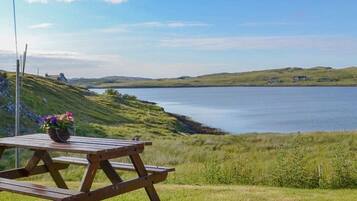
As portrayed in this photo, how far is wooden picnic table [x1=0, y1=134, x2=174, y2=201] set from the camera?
5504 millimetres

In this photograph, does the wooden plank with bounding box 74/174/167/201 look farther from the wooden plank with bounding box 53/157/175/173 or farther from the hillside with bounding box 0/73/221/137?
the hillside with bounding box 0/73/221/137

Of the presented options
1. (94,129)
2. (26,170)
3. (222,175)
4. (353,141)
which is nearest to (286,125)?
(94,129)

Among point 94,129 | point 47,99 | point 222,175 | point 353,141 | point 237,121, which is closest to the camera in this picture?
point 222,175

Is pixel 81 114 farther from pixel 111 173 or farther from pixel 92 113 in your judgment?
pixel 111 173

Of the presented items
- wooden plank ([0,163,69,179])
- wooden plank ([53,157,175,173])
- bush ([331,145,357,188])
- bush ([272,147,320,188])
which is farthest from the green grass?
wooden plank ([53,157,175,173])

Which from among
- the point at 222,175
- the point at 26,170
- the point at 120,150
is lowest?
the point at 222,175

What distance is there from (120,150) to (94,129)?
3582cm

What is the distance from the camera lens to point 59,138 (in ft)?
20.4

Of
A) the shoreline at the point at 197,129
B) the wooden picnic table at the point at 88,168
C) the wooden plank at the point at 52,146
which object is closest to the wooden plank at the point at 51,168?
the wooden picnic table at the point at 88,168

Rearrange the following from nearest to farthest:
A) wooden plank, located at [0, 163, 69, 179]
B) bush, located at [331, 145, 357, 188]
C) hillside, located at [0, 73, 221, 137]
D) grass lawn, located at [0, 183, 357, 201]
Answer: wooden plank, located at [0, 163, 69, 179] < grass lawn, located at [0, 183, 357, 201] < bush, located at [331, 145, 357, 188] < hillside, located at [0, 73, 221, 137]

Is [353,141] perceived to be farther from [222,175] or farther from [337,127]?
[337,127]

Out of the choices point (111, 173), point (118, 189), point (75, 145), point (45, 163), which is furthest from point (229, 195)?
point (75, 145)

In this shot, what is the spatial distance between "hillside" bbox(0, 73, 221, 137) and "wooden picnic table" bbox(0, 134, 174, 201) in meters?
25.8

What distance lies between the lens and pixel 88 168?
18.2ft
